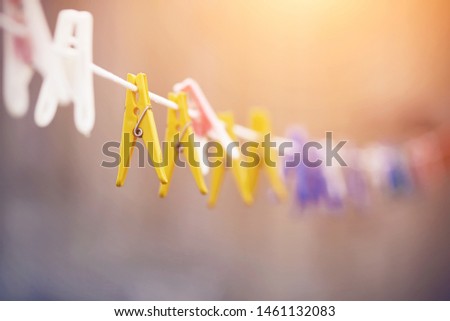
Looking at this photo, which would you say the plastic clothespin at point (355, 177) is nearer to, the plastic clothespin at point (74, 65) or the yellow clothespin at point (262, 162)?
the yellow clothespin at point (262, 162)

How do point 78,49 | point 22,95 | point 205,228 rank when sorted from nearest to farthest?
point 78,49
point 22,95
point 205,228

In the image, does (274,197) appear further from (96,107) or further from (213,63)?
(96,107)

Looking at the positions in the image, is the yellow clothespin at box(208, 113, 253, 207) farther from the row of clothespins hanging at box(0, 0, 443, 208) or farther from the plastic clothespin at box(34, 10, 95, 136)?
the plastic clothespin at box(34, 10, 95, 136)

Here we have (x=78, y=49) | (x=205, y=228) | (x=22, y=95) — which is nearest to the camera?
(x=78, y=49)

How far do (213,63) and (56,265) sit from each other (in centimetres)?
68

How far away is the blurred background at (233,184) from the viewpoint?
148cm

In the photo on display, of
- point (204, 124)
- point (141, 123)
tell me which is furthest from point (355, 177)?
point (141, 123)

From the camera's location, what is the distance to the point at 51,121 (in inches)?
57.6

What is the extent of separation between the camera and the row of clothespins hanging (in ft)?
4.10

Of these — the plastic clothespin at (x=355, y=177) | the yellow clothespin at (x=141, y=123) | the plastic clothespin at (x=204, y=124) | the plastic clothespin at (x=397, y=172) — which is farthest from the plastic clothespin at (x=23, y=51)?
the plastic clothespin at (x=397, y=172)

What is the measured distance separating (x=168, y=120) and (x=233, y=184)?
14.4 inches

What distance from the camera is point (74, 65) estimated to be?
126 centimetres
